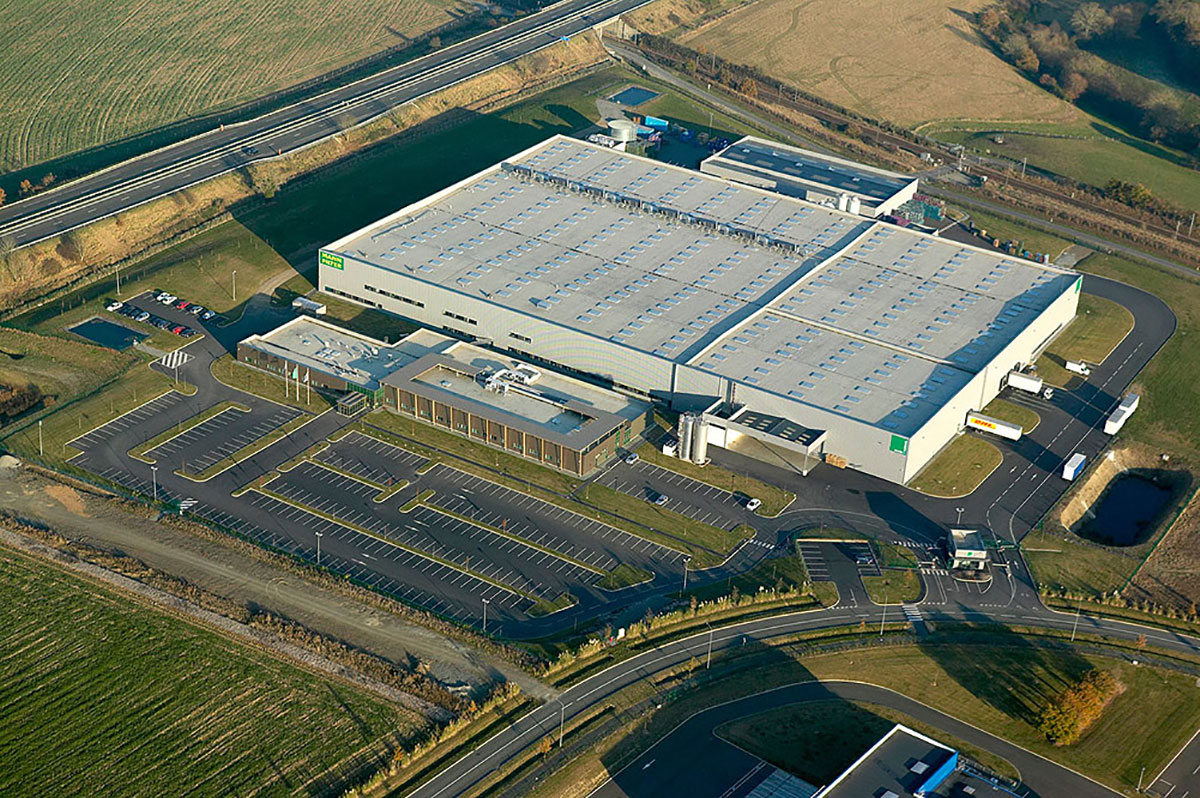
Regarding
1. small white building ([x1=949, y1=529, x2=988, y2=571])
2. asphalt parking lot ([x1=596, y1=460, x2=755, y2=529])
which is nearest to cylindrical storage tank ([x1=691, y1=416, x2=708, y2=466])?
asphalt parking lot ([x1=596, y1=460, x2=755, y2=529])

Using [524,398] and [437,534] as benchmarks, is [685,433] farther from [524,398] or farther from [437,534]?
[437,534]

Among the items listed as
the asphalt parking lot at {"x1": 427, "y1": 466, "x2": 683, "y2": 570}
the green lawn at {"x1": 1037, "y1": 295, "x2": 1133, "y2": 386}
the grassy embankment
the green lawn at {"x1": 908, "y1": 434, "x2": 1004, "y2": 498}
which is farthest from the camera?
the green lawn at {"x1": 1037, "y1": 295, "x2": 1133, "y2": 386}

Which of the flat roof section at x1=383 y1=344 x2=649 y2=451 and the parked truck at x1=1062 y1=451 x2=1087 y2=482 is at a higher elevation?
the flat roof section at x1=383 y1=344 x2=649 y2=451

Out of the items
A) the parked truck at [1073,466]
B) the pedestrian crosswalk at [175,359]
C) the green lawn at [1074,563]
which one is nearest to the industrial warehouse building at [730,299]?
the parked truck at [1073,466]

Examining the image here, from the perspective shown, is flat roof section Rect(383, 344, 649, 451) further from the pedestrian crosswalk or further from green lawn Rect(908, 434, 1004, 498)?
green lawn Rect(908, 434, 1004, 498)

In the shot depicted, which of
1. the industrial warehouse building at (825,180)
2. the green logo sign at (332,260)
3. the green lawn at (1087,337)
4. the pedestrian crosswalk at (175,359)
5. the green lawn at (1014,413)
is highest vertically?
the industrial warehouse building at (825,180)

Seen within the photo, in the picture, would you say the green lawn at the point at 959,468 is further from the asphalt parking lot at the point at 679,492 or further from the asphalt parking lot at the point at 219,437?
the asphalt parking lot at the point at 219,437

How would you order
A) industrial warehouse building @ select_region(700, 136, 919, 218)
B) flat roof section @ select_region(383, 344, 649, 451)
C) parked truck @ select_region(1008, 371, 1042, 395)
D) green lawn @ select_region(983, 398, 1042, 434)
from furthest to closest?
1. industrial warehouse building @ select_region(700, 136, 919, 218)
2. parked truck @ select_region(1008, 371, 1042, 395)
3. green lawn @ select_region(983, 398, 1042, 434)
4. flat roof section @ select_region(383, 344, 649, 451)
